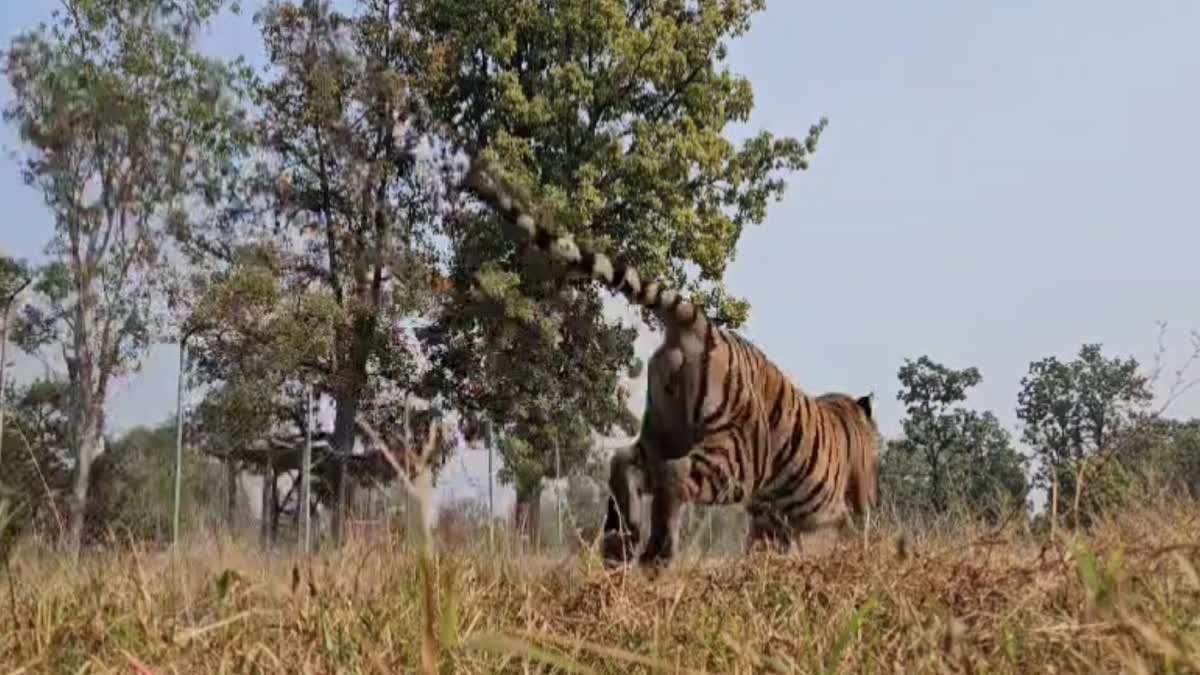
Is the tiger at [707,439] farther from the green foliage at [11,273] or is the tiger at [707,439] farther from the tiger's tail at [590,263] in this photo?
the green foliage at [11,273]

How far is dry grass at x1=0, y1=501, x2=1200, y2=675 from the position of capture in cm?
177

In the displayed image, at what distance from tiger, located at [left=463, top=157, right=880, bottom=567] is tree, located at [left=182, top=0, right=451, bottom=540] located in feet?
47.0

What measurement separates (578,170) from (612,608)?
15.6 metres

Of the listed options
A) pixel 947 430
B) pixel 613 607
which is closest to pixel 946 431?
pixel 947 430

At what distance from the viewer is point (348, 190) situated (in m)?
20.9

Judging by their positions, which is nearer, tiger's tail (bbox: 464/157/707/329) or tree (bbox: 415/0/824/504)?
tiger's tail (bbox: 464/157/707/329)

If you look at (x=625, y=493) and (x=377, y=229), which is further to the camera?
(x=377, y=229)

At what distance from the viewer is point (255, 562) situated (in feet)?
10.8

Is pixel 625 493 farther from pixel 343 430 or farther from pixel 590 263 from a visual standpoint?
pixel 343 430

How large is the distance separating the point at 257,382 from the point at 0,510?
58.3ft

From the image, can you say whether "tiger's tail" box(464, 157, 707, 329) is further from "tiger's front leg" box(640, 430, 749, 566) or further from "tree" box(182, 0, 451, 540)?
"tree" box(182, 0, 451, 540)

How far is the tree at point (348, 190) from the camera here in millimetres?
20078

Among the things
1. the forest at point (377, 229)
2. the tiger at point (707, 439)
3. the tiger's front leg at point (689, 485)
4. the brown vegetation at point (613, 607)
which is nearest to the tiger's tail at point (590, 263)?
the tiger at point (707, 439)

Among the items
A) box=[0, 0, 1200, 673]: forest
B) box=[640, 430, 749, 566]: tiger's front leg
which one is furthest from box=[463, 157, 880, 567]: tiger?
box=[0, 0, 1200, 673]: forest
